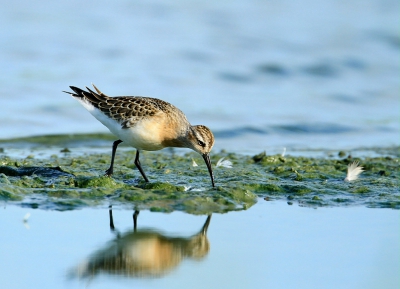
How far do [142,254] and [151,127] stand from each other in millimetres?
3033

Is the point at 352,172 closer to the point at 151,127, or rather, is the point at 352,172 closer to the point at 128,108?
the point at 151,127

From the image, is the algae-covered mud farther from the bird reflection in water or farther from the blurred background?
the blurred background

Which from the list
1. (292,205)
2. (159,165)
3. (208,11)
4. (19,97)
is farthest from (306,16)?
(292,205)

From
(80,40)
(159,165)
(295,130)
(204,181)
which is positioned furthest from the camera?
(80,40)

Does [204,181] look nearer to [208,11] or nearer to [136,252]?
[136,252]

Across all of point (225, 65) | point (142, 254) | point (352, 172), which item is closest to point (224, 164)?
point (352, 172)

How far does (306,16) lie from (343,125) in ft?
32.6

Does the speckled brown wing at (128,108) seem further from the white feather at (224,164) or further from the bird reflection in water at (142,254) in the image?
the bird reflection in water at (142,254)

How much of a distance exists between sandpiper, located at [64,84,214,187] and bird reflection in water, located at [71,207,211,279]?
2.21 meters

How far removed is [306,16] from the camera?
23984 millimetres

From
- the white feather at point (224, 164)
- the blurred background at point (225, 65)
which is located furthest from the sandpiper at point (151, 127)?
the blurred background at point (225, 65)

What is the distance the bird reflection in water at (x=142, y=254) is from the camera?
17.7 ft

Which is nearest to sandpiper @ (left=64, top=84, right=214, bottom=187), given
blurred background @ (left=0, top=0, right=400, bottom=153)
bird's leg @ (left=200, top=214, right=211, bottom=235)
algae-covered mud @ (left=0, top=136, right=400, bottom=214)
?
algae-covered mud @ (left=0, top=136, right=400, bottom=214)

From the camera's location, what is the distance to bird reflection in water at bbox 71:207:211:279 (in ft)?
17.7
